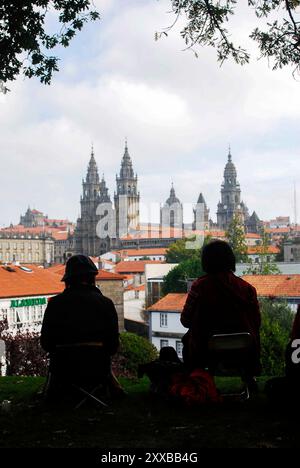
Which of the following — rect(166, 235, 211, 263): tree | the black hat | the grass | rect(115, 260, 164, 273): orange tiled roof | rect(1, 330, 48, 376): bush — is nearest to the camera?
the grass

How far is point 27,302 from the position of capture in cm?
4406

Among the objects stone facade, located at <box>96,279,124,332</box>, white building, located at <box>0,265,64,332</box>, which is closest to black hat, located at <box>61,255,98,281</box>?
white building, located at <box>0,265,64,332</box>

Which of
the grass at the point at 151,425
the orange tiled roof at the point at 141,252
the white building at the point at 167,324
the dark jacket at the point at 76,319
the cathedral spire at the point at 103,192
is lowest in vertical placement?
the white building at the point at 167,324

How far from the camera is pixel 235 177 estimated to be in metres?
183

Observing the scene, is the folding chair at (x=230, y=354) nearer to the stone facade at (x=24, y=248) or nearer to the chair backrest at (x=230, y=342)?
the chair backrest at (x=230, y=342)

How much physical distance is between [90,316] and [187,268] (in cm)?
6322

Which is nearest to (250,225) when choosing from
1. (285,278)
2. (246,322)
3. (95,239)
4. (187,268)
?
(95,239)

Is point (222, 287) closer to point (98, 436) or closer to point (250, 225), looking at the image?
point (98, 436)

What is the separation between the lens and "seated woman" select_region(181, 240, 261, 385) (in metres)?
5.96

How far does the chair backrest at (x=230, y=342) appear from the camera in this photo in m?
5.88

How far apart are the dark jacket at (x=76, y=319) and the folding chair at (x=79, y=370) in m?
0.07

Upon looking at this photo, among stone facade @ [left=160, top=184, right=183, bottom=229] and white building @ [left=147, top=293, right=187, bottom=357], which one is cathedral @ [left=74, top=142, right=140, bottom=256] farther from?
white building @ [left=147, top=293, right=187, bottom=357]

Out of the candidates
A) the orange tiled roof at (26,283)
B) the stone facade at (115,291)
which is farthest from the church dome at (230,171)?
the orange tiled roof at (26,283)
